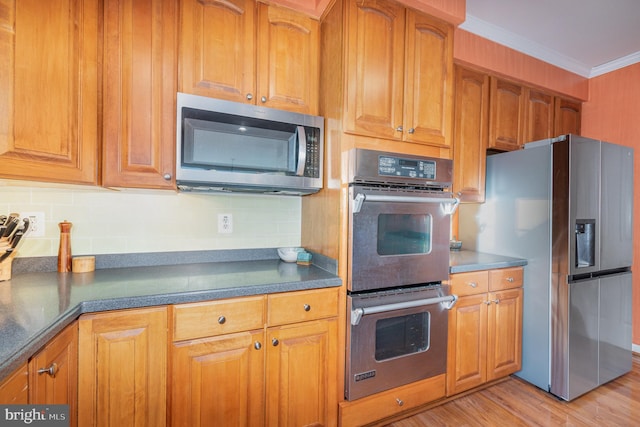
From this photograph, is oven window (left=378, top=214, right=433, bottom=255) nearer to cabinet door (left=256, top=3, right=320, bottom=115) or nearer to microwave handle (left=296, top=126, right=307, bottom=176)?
microwave handle (left=296, top=126, right=307, bottom=176)

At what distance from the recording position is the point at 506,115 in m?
2.43

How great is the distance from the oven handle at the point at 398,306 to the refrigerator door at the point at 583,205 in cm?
Answer: 86

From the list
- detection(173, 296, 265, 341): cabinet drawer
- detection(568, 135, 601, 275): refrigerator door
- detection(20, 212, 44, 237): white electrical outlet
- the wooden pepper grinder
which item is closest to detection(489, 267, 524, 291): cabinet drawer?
detection(568, 135, 601, 275): refrigerator door

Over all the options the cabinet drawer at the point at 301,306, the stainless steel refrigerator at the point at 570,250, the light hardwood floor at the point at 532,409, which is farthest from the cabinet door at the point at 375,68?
the light hardwood floor at the point at 532,409

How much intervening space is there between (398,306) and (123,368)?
49.7 inches

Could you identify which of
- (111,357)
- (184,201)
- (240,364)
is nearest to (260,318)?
(240,364)

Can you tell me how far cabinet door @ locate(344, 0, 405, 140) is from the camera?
61.2 inches

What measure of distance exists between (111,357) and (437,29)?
2354 millimetres

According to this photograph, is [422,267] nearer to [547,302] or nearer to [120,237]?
[547,302]

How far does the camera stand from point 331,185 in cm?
161

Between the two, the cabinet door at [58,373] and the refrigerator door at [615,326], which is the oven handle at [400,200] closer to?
the cabinet door at [58,373]

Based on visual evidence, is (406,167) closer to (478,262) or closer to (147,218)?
(478,262)

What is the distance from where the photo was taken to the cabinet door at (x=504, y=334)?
77.5 inches

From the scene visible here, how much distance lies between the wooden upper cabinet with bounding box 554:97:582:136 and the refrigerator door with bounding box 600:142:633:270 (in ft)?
2.18
